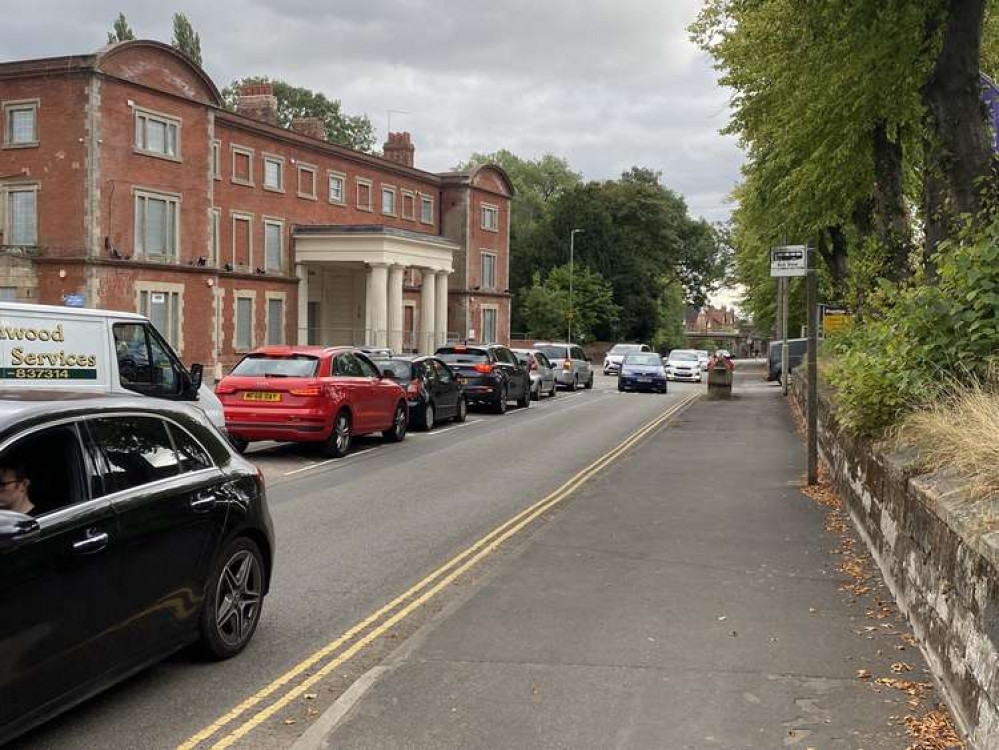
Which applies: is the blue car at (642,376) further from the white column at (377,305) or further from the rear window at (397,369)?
the rear window at (397,369)

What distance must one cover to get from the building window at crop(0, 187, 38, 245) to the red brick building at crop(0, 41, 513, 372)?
0.06m

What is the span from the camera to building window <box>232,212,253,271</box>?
41.8 metres

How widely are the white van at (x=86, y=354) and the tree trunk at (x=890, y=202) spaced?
13.6m

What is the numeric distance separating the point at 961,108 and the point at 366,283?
38865 millimetres

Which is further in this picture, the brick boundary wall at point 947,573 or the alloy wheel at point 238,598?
the alloy wheel at point 238,598

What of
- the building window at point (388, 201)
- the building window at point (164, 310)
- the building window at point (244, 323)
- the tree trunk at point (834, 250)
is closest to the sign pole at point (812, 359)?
the tree trunk at point (834, 250)

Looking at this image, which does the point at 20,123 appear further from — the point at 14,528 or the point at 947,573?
the point at 947,573

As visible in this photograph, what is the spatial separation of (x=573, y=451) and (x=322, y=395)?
4582mm

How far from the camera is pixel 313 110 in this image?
78188mm

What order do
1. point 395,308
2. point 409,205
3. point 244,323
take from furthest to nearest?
point 409,205, point 395,308, point 244,323

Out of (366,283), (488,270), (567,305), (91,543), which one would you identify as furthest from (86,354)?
(567,305)

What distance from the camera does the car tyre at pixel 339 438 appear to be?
15.5 metres

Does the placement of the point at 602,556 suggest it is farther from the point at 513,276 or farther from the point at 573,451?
the point at 513,276

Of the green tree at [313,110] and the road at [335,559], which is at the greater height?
the green tree at [313,110]
